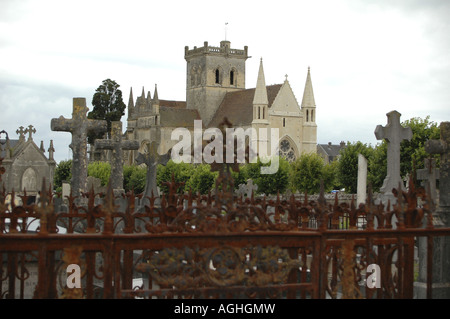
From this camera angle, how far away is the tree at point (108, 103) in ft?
267

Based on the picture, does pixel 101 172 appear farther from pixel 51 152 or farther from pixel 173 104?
pixel 173 104

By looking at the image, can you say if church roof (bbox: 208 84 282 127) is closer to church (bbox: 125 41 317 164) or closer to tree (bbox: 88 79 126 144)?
church (bbox: 125 41 317 164)

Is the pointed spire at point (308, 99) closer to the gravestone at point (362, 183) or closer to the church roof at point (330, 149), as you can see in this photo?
the church roof at point (330, 149)

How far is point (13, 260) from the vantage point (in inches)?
269

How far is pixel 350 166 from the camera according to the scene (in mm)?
60781

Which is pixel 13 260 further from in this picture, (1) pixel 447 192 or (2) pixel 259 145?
(2) pixel 259 145

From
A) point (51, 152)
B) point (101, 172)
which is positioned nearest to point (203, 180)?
point (101, 172)

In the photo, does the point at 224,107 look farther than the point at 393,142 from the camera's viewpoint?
Yes

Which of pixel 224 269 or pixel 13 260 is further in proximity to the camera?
pixel 13 260

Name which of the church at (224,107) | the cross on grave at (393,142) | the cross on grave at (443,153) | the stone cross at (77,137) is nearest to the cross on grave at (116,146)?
the stone cross at (77,137)

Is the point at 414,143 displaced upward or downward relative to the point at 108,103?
downward

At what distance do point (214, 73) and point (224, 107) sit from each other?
5961mm

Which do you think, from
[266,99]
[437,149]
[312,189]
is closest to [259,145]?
[266,99]
